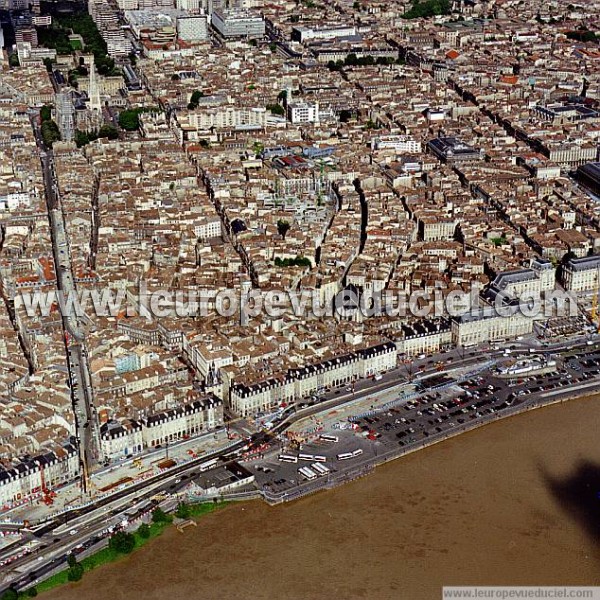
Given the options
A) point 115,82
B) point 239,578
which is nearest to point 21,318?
point 239,578

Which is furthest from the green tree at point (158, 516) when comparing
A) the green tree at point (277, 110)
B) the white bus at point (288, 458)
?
the green tree at point (277, 110)

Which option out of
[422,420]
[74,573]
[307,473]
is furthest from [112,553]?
[422,420]

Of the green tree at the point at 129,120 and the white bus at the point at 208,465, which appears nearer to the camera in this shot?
the white bus at the point at 208,465

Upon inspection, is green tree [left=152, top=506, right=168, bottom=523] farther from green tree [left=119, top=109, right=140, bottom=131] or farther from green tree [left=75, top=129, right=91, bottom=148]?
green tree [left=119, top=109, right=140, bottom=131]

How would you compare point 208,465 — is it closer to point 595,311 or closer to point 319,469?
point 319,469

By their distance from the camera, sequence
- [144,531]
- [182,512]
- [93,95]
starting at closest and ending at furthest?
1. [144,531]
2. [182,512]
3. [93,95]

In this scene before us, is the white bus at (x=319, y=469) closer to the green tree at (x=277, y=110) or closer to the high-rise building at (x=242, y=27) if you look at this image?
the green tree at (x=277, y=110)
